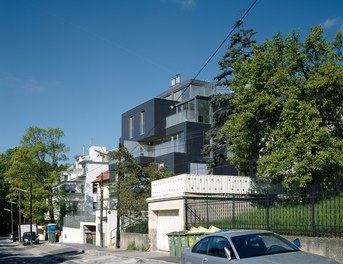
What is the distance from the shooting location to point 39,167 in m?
62.3

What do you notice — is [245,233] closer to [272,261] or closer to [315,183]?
[272,261]

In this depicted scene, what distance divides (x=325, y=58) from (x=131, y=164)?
15.4 meters

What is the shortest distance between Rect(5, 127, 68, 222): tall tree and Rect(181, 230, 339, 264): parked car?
170 feet

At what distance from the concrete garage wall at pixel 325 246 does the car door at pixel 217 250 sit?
5.24 meters

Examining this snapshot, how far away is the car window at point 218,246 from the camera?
31.3 feet

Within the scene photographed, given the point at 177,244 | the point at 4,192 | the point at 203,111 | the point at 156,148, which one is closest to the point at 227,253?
the point at 177,244

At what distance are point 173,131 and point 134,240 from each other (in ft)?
58.6

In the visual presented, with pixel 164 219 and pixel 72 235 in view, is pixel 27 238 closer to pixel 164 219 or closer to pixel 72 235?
pixel 72 235

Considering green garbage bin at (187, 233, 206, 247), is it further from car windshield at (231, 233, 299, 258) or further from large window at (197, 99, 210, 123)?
large window at (197, 99, 210, 123)

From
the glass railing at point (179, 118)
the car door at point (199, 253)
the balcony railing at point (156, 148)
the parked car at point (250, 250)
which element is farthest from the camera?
the glass railing at point (179, 118)

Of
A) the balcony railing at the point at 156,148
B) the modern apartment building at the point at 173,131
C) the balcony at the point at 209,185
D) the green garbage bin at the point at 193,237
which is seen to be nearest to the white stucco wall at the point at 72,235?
the balcony railing at the point at 156,148

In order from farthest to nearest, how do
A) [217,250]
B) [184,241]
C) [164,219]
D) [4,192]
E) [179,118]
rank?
[4,192] → [179,118] → [164,219] → [184,241] → [217,250]

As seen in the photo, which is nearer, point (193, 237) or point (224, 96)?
point (193, 237)

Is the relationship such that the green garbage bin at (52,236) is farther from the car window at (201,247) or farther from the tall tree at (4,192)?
the car window at (201,247)
